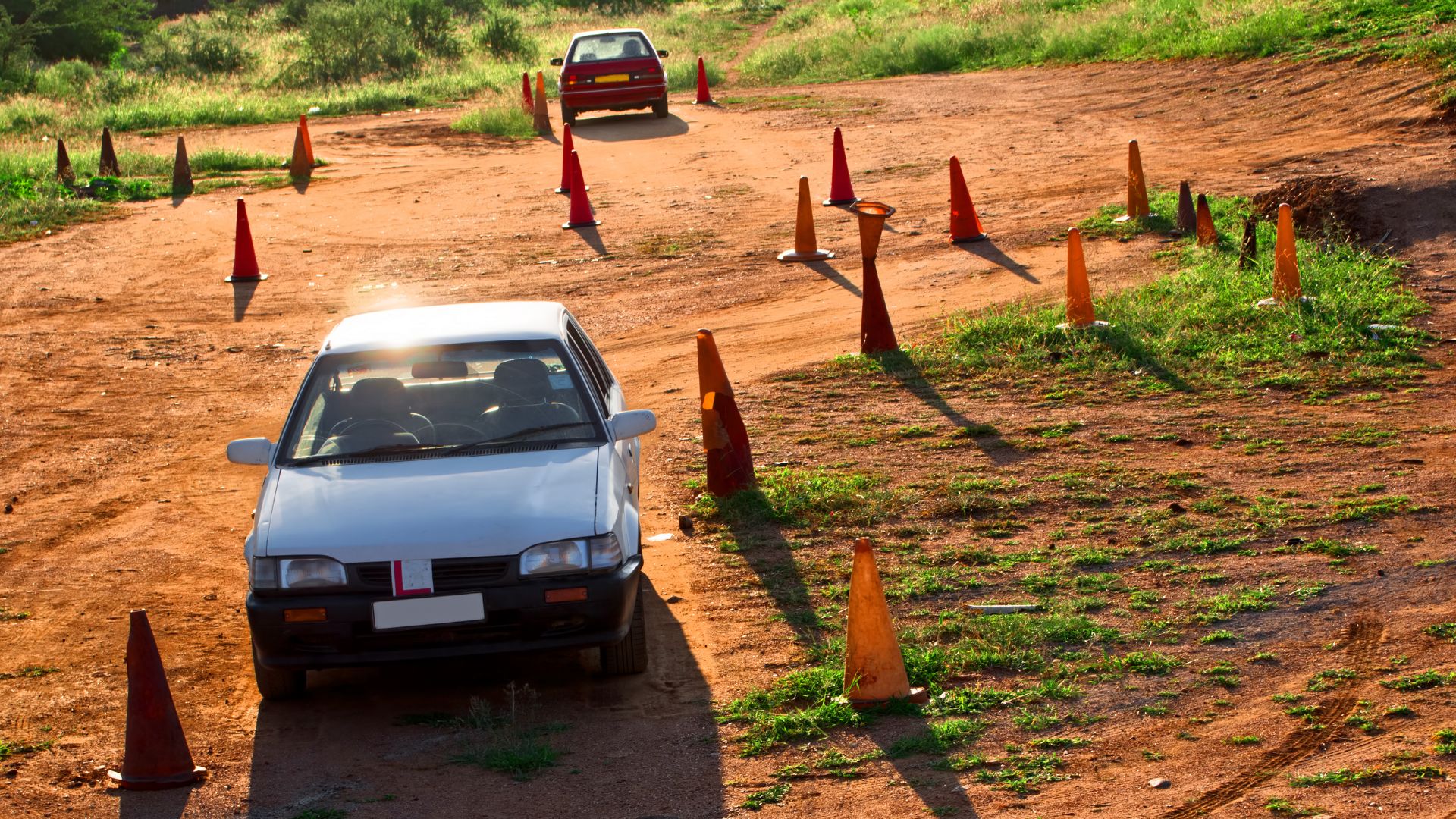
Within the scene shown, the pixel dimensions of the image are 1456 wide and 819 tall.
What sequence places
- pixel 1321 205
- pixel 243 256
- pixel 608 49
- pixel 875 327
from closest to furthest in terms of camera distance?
pixel 875 327
pixel 1321 205
pixel 243 256
pixel 608 49

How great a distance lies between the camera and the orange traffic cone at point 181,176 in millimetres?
19797

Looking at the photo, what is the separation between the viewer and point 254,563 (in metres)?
5.41

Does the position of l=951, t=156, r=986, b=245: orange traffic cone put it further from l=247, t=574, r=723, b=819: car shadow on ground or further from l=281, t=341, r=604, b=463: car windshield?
l=247, t=574, r=723, b=819: car shadow on ground

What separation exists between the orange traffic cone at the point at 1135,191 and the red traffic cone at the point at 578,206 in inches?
237

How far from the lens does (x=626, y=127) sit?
83.4 feet

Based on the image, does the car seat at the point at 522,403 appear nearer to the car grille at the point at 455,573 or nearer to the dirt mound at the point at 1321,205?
the car grille at the point at 455,573

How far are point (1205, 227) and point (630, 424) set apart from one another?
27.2ft

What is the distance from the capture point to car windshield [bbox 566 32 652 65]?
25781mm

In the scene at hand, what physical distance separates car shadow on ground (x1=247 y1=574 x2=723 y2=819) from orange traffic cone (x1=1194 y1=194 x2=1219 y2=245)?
26.9ft

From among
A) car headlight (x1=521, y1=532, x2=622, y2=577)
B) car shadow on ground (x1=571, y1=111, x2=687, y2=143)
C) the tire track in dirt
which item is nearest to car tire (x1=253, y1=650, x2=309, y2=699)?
car headlight (x1=521, y1=532, x2=622, y2=577)

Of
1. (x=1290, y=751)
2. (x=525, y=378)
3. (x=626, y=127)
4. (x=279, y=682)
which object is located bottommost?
(x=1290, y=751)

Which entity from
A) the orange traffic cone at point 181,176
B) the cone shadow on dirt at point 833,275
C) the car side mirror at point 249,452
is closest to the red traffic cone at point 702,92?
the orange traffic cone at point 181,176

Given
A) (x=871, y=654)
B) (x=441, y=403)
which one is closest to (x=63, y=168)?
(x=441, y=403)

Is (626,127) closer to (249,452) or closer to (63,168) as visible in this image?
(63,168)
